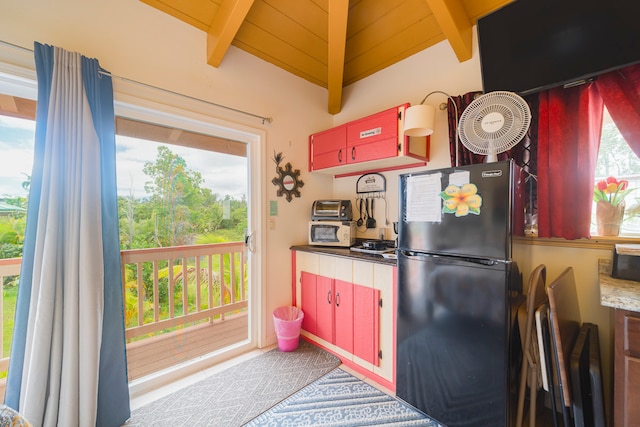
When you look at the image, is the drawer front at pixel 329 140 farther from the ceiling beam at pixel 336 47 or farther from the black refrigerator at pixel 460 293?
the black refrigerator at pixel 460 293

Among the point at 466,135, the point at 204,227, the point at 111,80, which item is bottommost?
the point at 204,227

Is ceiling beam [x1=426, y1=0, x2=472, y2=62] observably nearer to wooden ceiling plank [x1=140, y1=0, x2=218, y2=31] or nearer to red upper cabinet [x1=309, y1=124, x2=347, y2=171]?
red upper cabinet [x1=309, y1=124, x2=347, y2=171]

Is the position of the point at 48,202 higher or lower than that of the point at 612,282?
higher

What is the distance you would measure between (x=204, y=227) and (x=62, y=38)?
1.43 m

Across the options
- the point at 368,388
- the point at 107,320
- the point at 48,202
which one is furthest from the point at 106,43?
the point at 368,388

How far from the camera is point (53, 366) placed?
132cm

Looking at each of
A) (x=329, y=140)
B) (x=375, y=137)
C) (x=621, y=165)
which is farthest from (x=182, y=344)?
(x=621, y=165)

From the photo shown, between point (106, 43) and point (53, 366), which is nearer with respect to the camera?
point (53, 366)

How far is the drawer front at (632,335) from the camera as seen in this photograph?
35.1 inches

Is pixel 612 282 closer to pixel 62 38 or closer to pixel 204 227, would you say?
pixel 204 227

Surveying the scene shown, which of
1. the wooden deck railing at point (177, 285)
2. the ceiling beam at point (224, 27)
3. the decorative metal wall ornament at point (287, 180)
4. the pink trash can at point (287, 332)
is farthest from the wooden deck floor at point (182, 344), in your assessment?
the ceiling beam at point (224, 27)

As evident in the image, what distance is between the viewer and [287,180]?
2535 mm

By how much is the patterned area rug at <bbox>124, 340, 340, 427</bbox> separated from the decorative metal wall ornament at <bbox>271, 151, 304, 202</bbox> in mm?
1482

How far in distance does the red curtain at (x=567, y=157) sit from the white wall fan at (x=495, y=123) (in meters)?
0.34
